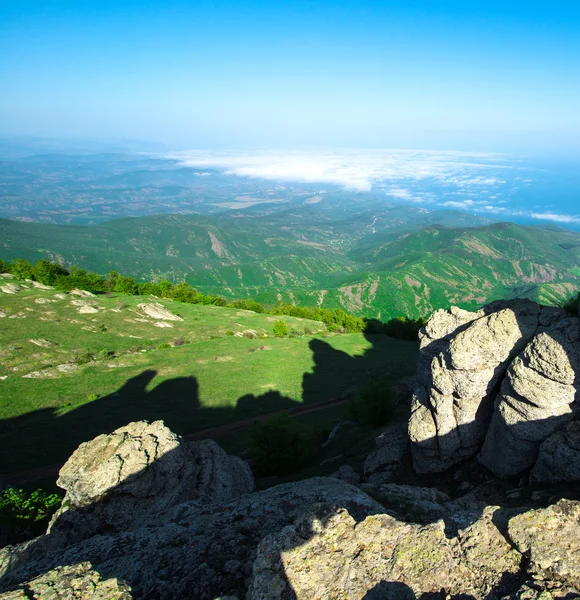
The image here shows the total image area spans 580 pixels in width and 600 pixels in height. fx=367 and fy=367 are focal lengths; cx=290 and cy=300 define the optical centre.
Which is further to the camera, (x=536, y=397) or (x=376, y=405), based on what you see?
(x=376, y=405)

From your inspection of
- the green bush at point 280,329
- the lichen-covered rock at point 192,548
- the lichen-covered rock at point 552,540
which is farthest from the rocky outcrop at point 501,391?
the green bush at point 280,329

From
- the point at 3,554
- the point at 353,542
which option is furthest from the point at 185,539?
the point at 3,554

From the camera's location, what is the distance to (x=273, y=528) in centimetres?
1891

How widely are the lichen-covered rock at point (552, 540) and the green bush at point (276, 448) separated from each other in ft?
95.8

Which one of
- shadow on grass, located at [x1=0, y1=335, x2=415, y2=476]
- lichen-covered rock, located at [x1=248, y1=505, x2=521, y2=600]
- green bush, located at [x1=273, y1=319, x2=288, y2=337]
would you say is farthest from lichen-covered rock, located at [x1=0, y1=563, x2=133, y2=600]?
green bush, located at [x1=273, y1=319, x2=288, y2=337]

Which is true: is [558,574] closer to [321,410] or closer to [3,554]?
[3,554]

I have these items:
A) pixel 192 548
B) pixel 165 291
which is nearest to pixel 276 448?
pixel 192 548

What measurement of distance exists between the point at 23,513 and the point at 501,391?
3798 cm

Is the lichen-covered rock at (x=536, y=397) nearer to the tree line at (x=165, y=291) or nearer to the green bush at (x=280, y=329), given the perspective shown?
the green bush at (x=280, y=329)

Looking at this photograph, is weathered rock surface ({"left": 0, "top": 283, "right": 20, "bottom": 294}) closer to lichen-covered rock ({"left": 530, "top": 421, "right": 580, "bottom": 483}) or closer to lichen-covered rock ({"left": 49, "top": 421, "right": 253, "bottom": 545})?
lichen-covered rock ({"left": 49, "top": 421, "right": 253, "bottom": 545})

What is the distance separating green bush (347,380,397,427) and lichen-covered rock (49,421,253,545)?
62.5 feet

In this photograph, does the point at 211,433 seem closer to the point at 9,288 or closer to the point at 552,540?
the point at 552,540

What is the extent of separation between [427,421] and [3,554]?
2913 centimetres

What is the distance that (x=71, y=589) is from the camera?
12.7 metres
